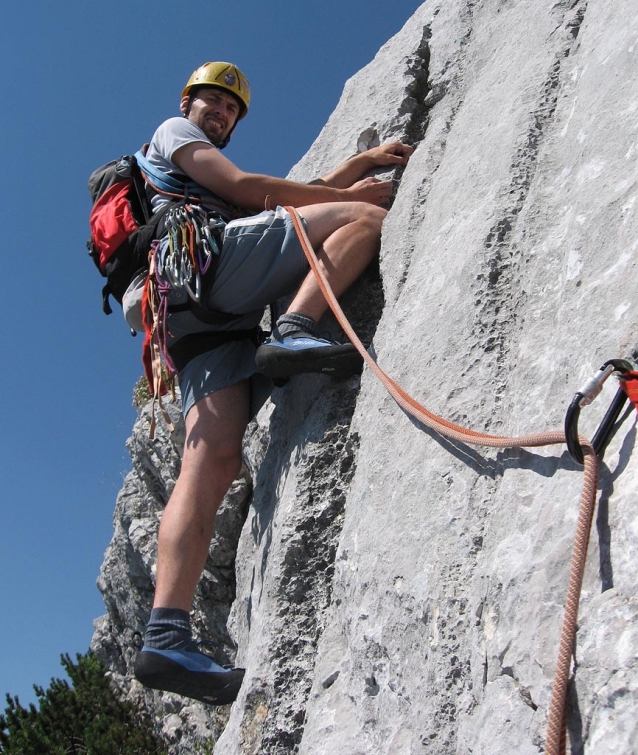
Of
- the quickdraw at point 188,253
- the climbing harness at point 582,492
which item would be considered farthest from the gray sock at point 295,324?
the climbing harness at point 582,492

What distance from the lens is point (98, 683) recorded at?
25.4 feet

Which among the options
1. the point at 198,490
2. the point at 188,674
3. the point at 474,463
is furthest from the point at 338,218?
the point at 188,674

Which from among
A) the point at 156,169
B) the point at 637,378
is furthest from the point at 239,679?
the point at 156,169

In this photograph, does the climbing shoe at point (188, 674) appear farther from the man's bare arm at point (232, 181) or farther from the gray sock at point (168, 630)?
the man's bare arm at point (232, 181)

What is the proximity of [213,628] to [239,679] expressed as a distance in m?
2.36

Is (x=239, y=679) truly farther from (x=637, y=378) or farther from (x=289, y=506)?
(x=637, y=378)

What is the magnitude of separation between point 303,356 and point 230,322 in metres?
0.75

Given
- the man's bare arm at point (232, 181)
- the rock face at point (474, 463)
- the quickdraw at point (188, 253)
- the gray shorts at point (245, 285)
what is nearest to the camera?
the rock face at point (474, 463)

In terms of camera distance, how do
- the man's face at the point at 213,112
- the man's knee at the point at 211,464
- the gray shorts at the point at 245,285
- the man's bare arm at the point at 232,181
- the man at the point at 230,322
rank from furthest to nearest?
the man's face at the point at 213,112 < the man's bare arm at the point at 232,181 < the gray shorts at the point at 245,285 < the man's knee at the point at 211,464 < the man at the point at 230,322

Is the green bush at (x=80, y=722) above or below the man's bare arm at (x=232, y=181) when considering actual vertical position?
below

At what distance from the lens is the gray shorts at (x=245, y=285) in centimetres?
416

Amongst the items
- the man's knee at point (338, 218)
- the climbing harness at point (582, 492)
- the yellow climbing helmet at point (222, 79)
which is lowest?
the climbing harness at point (582, 492)

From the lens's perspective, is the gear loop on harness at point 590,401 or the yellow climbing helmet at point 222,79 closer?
the gear loop on harness at point 590,401

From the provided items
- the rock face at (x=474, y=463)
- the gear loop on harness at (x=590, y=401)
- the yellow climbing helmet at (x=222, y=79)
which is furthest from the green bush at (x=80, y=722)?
the gear loop on harness at (x=590, y=401)
